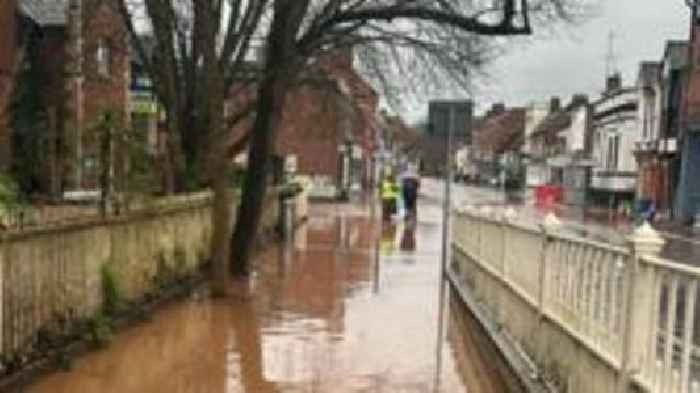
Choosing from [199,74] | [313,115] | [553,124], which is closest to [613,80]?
[553,124]

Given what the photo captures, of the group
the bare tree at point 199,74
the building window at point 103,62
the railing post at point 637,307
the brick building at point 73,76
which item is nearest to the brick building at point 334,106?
the bare tree at point 199,74

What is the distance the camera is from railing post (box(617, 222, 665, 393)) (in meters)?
7.55

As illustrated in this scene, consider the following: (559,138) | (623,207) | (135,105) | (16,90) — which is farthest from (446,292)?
(559,138)

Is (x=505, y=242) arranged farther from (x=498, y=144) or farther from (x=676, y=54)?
(x=498, y=144)

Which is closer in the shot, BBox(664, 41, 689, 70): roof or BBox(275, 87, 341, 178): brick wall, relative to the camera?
BBox(275, 87, 341, 178): brick wall

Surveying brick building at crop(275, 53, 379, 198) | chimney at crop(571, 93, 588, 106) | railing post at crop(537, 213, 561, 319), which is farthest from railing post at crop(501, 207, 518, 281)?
chimney at crop(571, 93, 588, 106)

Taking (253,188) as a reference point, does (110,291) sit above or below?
below

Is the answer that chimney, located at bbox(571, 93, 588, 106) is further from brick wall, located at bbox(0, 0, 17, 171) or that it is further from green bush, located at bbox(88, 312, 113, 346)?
green bush, located at bbox(88, 312, 113, 346)

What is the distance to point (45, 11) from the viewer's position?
35.4 m

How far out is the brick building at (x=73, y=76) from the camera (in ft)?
58.2

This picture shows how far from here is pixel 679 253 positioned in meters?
30.8

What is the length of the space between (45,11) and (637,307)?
29954 millimetres

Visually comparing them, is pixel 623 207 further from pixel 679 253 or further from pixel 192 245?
pixel 192 245

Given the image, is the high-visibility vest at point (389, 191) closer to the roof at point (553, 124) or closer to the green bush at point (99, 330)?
the green bush at point (99, 330)
